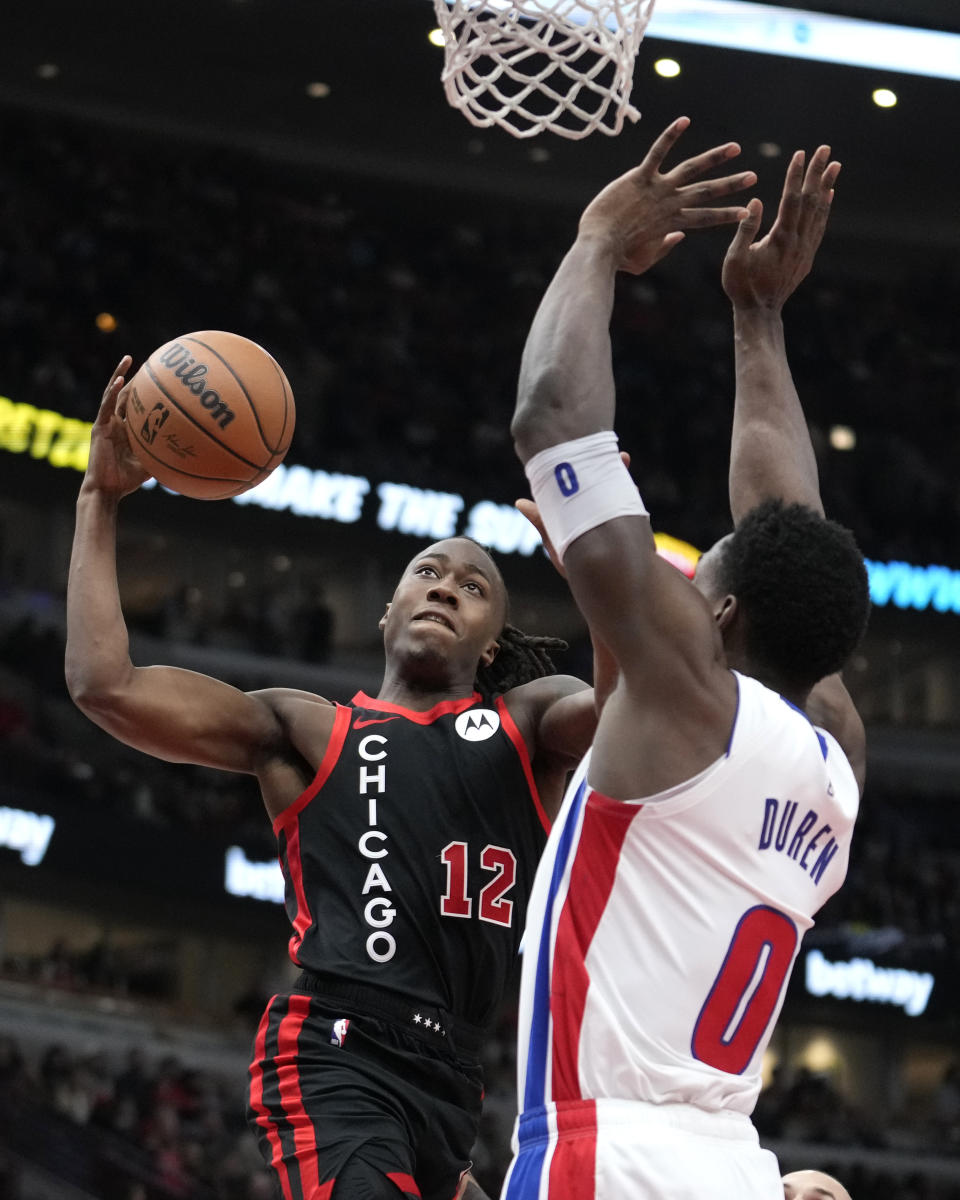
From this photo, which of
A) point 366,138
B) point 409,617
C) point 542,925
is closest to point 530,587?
point 366,138

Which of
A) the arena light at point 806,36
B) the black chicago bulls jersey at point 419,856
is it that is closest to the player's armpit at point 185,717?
the black chicago bulls jersey at point 419,856

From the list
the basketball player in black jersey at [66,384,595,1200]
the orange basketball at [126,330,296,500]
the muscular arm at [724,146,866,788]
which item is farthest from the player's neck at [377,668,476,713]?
the muscular arm at [724,146,866,788]

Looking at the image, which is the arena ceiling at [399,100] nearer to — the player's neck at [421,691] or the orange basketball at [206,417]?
the orange basketball at [206,417]

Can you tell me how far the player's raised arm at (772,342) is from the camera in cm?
338

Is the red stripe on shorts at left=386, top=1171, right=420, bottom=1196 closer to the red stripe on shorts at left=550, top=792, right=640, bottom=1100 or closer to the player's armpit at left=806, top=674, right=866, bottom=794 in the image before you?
the red stripe on shorts at left=550, top=792, right=640, bottom=1100

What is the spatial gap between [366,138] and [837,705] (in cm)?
1806

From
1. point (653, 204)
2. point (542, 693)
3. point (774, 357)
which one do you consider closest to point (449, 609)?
point (542, 693)

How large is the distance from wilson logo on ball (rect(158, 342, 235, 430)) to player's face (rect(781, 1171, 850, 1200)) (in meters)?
2.28

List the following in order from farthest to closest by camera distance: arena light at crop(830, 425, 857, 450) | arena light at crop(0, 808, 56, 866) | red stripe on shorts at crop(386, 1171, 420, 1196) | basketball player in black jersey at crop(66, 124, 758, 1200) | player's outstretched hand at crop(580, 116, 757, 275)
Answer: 1. arena light at crop(830, 425, 857, 450)
2. arena light at crop(0, 808, 56, 866)
3. basketball player in black jersey at crop(66, 124, 758, 1200)
4. red stripe on shorts at crop(386, 1171, 420, 1196)
5. player's outstretched hand at crop(580, 116, 757, 275)

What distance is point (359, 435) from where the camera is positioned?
19.2m

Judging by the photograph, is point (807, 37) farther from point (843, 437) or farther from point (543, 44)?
point (543, 44)

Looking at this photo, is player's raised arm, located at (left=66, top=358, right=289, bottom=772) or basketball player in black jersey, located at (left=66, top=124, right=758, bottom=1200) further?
player's raised arm, located at (left=66, top=358, right=289, bottom=772)

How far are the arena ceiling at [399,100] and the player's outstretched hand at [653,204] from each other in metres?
12.9

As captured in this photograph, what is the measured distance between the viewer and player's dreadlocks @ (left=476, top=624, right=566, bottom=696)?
468 cm
